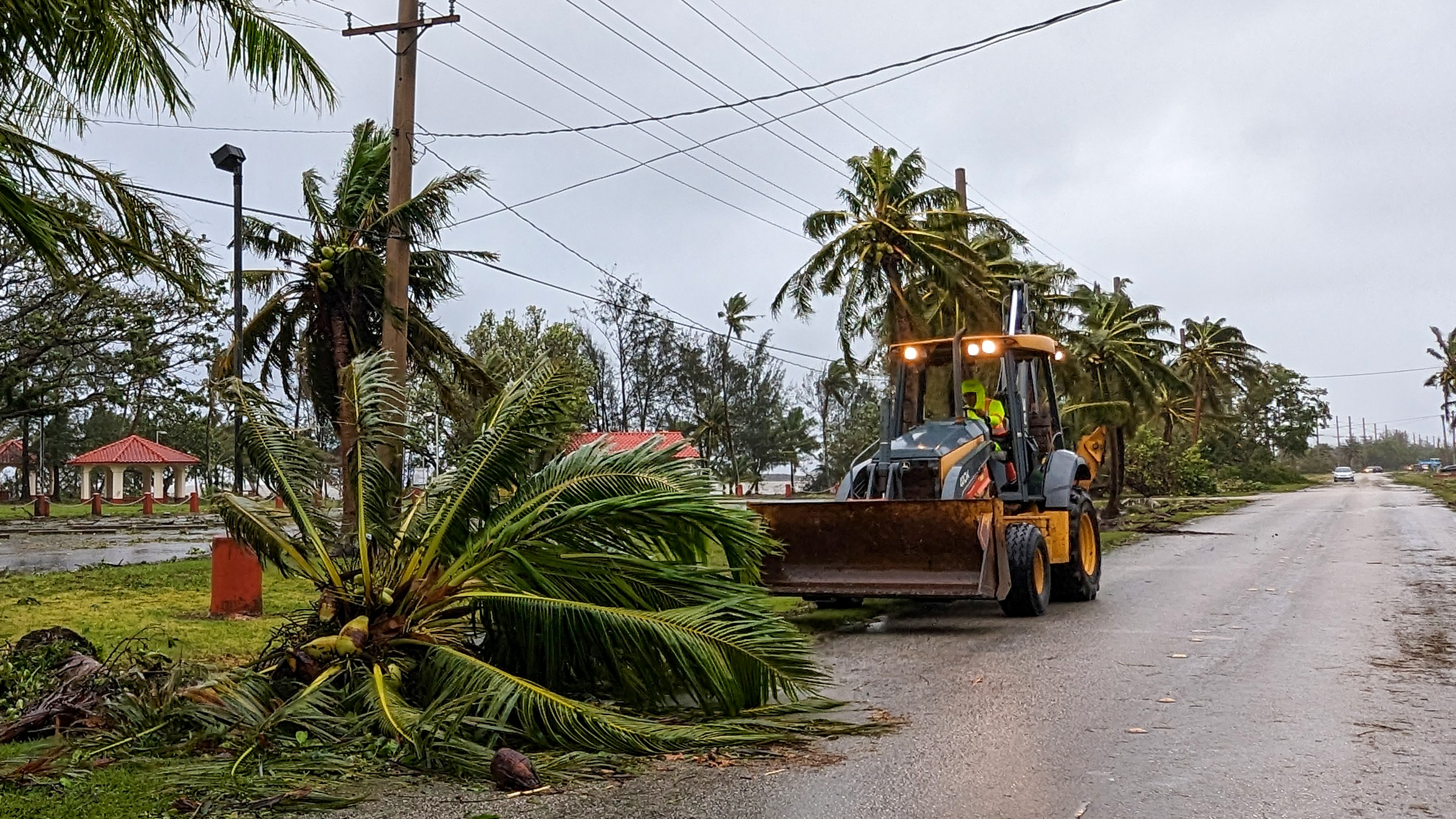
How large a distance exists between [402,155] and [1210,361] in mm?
55529

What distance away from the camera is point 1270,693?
729cm

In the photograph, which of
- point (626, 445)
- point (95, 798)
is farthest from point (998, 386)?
point (95, 798)

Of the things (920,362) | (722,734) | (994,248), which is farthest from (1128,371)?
(722,734)

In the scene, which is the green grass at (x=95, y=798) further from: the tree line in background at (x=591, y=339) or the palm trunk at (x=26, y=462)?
the palm trunk at (x=26, y=462)

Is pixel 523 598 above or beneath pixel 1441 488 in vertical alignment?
above

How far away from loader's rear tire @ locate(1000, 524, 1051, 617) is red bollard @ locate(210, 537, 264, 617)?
7.25m

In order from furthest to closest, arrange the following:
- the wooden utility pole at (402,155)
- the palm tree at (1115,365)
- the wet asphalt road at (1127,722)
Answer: the palm tree at (1115,365)
the wooden utility pole at (402,155)
the wet asphalt road at (1127,722)

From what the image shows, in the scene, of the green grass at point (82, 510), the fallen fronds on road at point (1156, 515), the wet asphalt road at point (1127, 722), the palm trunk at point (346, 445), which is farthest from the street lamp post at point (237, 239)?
the green grass at point (82, 510)

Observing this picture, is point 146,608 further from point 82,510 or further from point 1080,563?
point 82,510

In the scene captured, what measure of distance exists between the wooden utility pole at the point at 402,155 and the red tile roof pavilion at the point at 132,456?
43.1 meters

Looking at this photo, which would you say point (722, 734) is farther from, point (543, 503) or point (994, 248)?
point (994, 248)

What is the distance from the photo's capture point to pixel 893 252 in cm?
2655

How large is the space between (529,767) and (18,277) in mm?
23858

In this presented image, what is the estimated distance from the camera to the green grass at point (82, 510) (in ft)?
134
